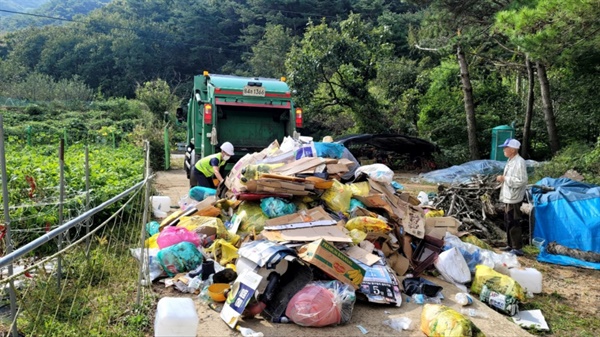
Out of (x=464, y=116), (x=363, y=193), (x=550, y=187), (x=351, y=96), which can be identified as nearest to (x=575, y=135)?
(x=464, y=116)

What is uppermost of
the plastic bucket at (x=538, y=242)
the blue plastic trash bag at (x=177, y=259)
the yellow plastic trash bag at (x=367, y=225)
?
the yellow plastic trash bag at (x=367, y=225)

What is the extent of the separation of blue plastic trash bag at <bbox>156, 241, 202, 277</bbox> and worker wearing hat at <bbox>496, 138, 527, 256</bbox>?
418 cm

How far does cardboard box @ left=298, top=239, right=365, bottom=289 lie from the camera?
12.1 feet

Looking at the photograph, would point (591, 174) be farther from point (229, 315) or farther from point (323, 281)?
point (229, 315)

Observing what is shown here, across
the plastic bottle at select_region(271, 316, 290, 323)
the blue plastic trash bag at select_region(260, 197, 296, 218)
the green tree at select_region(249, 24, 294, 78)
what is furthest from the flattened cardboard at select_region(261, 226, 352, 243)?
the green tree at select_region(249, 24, 294, 78)

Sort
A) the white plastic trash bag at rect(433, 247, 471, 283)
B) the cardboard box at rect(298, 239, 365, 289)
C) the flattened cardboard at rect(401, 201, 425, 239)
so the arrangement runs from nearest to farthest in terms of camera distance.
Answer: the cardboard box at rect(298, 239, 365, 289), the white plastic trash bag at rect(433, 247, 471, 283), the flattened cardboard at rect(401, 201, 425, 239)

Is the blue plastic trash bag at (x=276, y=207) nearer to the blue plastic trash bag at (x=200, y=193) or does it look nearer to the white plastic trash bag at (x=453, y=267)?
the white plastic trash bag at (x=453, y=267)

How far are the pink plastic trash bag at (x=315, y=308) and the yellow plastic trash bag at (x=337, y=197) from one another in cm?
178

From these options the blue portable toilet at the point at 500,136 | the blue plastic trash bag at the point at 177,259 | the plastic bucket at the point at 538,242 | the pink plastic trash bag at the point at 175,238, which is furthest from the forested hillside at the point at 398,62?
the blue plastic trash bag at the point at 177,259

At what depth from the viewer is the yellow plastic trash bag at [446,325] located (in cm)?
312

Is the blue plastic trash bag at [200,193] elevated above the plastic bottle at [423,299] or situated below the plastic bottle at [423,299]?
above

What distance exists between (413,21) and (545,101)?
19553 millimetres

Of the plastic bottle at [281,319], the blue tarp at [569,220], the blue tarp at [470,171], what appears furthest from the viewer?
the blue tarp at [470,171]

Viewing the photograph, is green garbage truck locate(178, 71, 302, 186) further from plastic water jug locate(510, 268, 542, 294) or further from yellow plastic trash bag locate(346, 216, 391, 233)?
plastic water jug locate(510, 268, 542, 294)
